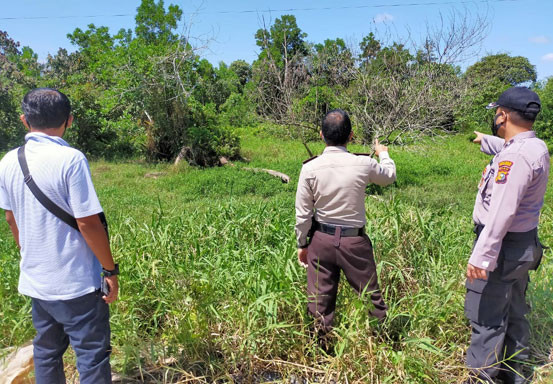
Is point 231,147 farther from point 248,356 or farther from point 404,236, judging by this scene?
point 248,356

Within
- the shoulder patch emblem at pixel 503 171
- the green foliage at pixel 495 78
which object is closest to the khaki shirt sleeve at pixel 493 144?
the shoulder patch emblem at pixel 503 171

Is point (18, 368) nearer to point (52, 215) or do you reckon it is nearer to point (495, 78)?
point (52, 215)

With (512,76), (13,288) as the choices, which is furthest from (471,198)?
(512,76)

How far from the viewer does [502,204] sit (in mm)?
2039

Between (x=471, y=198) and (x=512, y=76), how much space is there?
26369 millimetres

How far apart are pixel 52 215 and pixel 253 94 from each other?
370 inches

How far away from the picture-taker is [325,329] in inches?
101

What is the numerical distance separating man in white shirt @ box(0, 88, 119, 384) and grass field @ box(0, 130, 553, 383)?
0.55 metres

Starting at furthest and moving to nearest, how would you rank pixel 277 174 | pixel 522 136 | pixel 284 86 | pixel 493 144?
pixel 277 174 → pixel 284 86 → pixel 493 144 → pixel 522 136

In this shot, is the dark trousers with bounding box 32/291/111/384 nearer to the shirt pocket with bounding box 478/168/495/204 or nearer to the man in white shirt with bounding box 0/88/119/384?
the man in white shirt with bounding box 0/88/119/384

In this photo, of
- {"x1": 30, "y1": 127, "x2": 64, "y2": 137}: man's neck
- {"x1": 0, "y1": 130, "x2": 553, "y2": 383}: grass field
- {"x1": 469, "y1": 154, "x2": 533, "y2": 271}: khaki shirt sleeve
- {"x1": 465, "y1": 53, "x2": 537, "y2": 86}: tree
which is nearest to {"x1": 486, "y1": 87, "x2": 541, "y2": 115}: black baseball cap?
{"x1": 469, "y1": 154, "x2": 533, "y2": 271}: khaki shirt sleeve

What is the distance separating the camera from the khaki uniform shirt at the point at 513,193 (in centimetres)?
204

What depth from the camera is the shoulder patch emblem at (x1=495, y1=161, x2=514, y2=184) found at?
2.06 metres

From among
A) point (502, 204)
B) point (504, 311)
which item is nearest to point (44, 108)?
point (502, 204)
